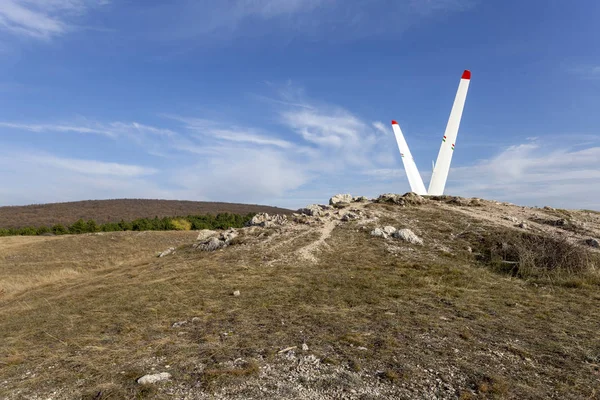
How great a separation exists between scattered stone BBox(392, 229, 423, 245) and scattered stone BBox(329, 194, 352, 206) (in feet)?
17.4

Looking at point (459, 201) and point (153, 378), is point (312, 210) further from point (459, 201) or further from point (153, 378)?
point (153, 378)

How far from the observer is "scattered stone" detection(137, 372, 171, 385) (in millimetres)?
4411

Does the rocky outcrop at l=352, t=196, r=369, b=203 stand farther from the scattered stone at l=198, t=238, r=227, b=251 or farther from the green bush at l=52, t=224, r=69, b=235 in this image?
the green bush at l=52, t=224, r=69, b=235

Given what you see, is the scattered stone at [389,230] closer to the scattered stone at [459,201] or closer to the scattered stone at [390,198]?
the scattered stone at [390,198]

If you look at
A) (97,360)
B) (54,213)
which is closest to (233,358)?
(97,360)

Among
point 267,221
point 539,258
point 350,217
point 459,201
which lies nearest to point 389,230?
point 350,217

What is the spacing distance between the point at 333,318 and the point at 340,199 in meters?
12.4

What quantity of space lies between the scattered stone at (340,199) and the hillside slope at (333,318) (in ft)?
10.2

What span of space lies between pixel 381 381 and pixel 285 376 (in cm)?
114

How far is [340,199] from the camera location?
18844 millimetres

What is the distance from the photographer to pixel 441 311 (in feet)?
23.1

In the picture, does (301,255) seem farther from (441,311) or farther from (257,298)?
(441,311)

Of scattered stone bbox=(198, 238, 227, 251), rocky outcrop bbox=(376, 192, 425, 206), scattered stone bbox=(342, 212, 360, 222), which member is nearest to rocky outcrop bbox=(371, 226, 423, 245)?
scattered stone bbox=(342, 212, 360, 222)

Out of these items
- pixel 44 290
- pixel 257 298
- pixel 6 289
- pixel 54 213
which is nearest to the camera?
pixel 257 298
